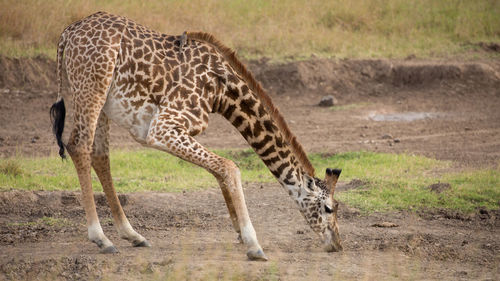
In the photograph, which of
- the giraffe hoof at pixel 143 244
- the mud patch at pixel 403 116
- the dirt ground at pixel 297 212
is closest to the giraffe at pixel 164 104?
the giraffe hoof at pixel 143 244

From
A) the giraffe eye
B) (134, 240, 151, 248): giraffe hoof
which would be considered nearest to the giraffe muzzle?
the giraffe eye

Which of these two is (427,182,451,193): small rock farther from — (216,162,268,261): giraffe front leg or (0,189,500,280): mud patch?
(216,162,268,261): giraffe front leg

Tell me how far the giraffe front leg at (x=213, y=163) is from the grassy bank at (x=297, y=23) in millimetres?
8281

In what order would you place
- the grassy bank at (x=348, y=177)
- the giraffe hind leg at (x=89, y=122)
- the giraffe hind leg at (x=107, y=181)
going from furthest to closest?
1. the grassy bank at (x=348, y=177)
2. the giraffe hind leg at (x=107, y=181)
3. the giraffe hind leg at (x=89, y=122)

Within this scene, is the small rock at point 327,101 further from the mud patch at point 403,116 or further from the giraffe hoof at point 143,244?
the giraffe hoof at point 143,244

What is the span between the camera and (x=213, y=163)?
17.6ft

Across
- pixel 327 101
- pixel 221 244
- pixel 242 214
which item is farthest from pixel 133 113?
pixel 327 101

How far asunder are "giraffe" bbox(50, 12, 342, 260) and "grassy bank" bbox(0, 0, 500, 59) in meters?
7.71

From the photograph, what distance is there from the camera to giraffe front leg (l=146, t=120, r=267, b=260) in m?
5.32

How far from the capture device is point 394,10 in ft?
54.5

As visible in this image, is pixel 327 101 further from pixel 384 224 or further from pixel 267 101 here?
pixel 267 101

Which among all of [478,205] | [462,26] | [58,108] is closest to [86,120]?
[58,108]

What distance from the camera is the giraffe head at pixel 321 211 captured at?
5730 mm

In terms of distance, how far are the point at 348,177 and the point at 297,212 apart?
170cm
